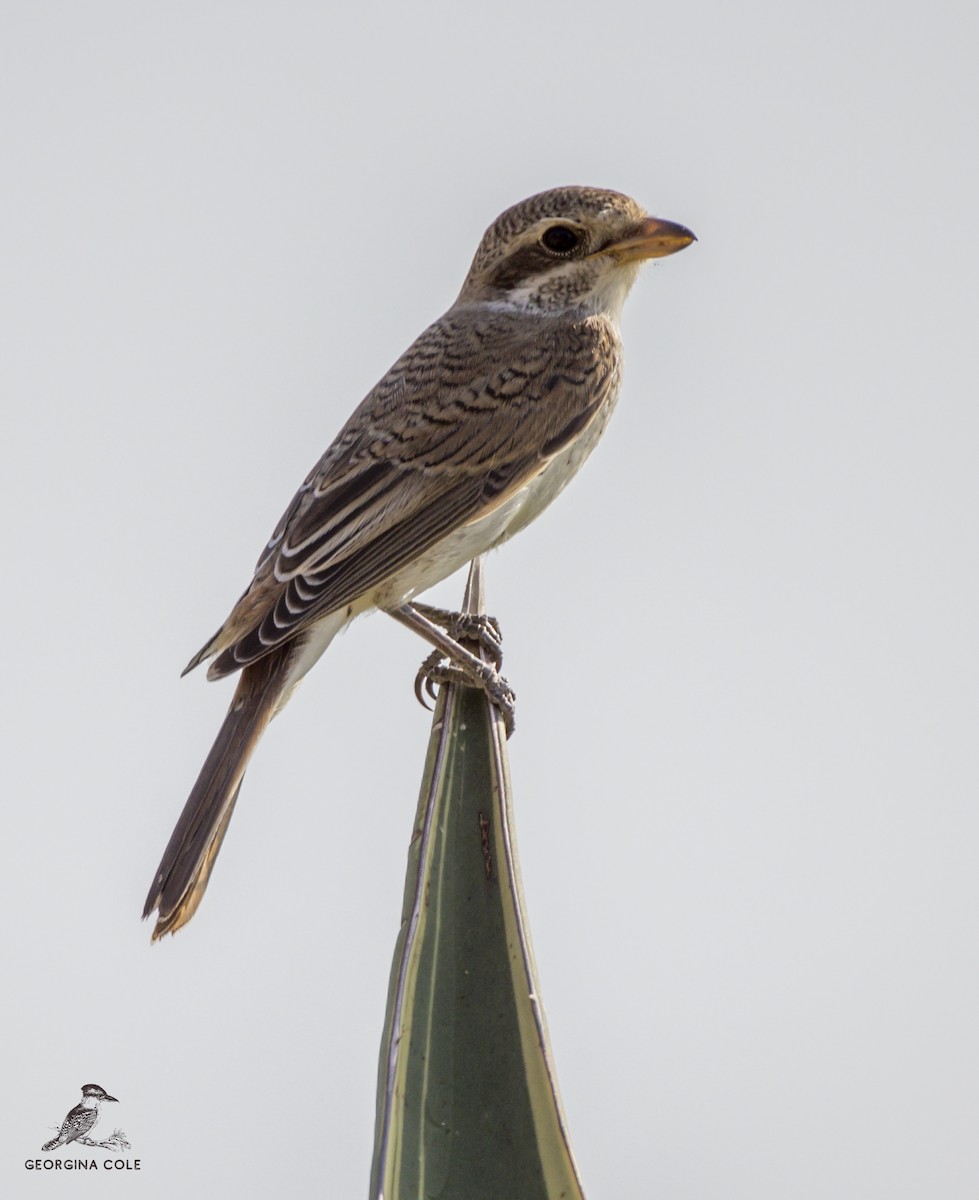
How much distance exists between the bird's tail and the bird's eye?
1746 mm

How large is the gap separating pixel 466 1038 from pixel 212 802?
1.19 metres

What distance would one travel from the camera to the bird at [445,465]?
4.00 meters

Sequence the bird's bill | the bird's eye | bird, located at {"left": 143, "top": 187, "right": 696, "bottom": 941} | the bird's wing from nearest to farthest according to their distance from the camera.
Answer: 1. bird, located at {"left": 143, "top": 187, "right": 696, "bottom": 941}
2. the bird's wing
3. the bird's bill
4. the bird's eye

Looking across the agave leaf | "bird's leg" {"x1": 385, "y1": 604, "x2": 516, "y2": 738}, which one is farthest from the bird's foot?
the agave leaf

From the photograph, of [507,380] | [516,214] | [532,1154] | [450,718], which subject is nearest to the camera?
[532,1154]

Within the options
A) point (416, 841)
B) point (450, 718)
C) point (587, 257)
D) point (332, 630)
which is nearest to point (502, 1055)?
point (416, 841)

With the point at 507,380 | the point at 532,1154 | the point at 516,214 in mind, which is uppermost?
the point at 516,214

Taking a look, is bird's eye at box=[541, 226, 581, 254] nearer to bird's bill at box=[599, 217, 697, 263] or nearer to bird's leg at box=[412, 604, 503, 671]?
bird's bill at box=[599, 217, 697, 263]

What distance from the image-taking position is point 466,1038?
2633 mm

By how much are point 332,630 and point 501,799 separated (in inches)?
62.7

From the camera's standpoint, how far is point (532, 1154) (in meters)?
2.52

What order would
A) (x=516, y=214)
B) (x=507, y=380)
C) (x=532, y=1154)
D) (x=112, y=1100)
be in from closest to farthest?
(x=532, y=1154), (x=112, y=1100), (x=507, y=380), (x=516, y=214)

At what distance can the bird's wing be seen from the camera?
4.22 metres

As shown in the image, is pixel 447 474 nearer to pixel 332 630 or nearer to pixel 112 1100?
pixel 332 630
